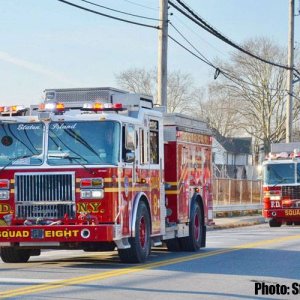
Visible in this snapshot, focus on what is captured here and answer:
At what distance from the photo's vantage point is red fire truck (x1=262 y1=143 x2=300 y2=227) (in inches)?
1239

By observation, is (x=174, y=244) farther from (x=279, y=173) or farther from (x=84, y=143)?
(x=279, y=173)

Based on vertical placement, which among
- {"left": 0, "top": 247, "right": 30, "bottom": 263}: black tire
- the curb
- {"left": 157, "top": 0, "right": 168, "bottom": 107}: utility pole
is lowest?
{"left": 0, "top": 247, "right": 30, "bottom": 263}: black tire

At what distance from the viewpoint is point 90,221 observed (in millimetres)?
14508

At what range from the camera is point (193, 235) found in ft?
61.9

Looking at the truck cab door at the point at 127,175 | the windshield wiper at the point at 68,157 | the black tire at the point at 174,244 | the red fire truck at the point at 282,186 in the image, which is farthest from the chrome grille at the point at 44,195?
the red fire truck at the point at 282,186

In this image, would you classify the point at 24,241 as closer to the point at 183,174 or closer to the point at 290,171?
the point at 183,174

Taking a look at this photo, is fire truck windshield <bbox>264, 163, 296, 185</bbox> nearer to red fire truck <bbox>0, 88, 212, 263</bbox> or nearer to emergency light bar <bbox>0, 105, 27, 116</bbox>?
red fire truck <bbox>0, 88, 212, 263</bbox>

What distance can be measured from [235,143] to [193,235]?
77.0 m

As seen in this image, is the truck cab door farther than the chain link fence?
No

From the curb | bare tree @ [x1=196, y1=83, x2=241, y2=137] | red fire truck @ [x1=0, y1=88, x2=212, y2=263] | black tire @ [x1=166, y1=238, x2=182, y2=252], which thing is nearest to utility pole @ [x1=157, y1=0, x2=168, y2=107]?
the curb

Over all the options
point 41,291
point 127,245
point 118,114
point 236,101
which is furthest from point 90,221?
point 236,101

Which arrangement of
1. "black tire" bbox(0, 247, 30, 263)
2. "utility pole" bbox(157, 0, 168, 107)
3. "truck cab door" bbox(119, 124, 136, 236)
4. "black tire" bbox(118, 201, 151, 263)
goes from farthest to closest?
1. "utility pole" bbox(157, 0, 168, 107)
2. "black tire" bbox(0, 247, 30, 263)
3. "black tire" bbox(118, 201, 151, 263)
4. "truck cab door" bbox(119, 124, 136, 236)

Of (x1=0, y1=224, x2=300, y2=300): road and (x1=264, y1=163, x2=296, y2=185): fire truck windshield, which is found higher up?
(x1=264, y1=163, x2=296, y2=185): fire truck windshield

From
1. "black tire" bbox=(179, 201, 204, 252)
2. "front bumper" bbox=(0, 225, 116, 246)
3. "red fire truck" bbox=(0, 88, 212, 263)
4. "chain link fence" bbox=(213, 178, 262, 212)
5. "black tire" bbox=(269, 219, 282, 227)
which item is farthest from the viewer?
"chain link fence" bbox=(213, 178, 262, 212)
